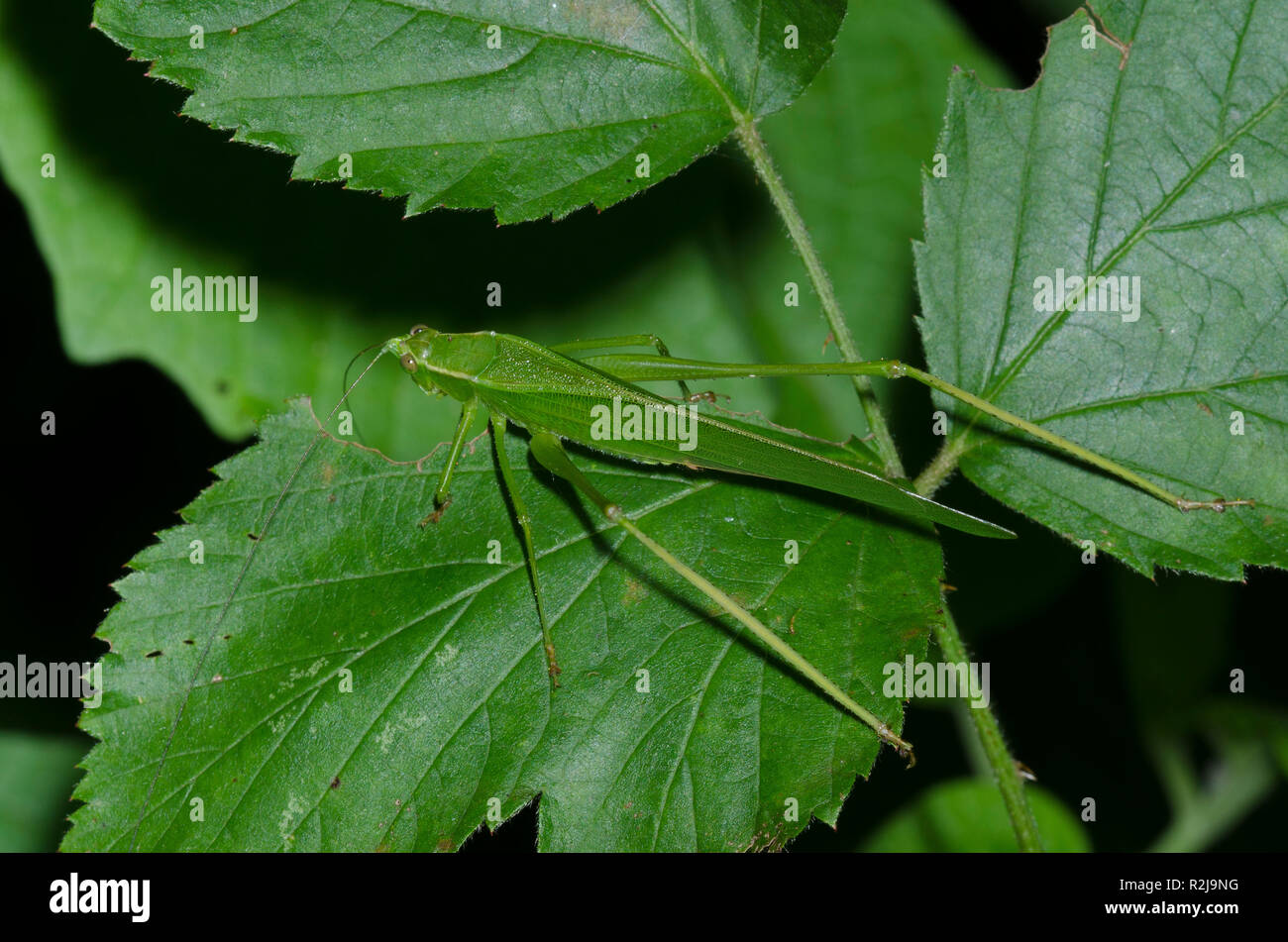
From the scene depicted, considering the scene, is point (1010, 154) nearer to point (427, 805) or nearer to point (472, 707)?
point (472, 707)

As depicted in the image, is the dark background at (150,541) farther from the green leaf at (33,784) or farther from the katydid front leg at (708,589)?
the katydid front leg at (708,589)

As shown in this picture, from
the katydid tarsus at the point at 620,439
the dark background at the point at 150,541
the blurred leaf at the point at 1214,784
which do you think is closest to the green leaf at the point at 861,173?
the dark background at the point at 150,541

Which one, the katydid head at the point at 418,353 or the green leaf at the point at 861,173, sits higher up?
the green leaf at the point at 861,173

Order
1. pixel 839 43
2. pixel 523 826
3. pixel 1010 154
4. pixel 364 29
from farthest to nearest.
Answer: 1. pixel 839 43
2. pixel 523 826
3. pixel 1010 154
4. pixel 364 29

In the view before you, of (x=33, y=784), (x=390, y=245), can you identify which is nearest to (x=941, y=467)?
(x=390, y=245)

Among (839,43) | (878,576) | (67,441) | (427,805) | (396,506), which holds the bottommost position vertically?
(427,805)

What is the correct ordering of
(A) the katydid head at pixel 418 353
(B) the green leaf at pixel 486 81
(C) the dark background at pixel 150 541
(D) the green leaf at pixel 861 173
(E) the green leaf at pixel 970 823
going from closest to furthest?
(B) the green leaf at pixel 486 81
(E) the green leaf at pixel 970 823
(A) the katydid head at pixel 418 353
(C) the dark background at pixel 150 541
(D) the green leaf at pixel 861 173

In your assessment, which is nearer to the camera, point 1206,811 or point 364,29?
point 364,29

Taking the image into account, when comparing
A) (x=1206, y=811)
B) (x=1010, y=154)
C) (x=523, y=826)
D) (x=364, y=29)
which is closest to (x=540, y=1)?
(x=364, y=29)
